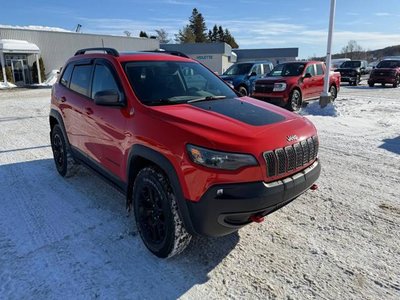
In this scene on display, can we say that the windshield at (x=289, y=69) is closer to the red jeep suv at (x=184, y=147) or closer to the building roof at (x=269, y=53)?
the red jeep suv at (x=184, y=147)

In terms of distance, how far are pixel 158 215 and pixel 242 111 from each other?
4.51 feet

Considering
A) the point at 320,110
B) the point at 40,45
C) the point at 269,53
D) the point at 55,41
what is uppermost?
the point at 55,41

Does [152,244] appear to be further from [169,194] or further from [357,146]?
[357,146]

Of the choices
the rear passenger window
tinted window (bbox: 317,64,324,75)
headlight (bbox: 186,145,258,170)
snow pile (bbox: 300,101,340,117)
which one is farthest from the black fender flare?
tinted window (bbox: 317,64,324,75)

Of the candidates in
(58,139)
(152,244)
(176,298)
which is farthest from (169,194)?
(58,139)

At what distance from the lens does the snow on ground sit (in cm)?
279

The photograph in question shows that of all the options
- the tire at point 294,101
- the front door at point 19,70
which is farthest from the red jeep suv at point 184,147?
the front door at point 19,70

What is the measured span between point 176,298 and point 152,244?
0.67m

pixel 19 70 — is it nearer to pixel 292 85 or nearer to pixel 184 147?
pixel 292 85

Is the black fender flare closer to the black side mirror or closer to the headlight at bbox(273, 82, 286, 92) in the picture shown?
the black side mirror

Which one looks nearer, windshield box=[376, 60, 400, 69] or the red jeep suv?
the red jeep suv

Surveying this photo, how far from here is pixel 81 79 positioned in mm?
4770

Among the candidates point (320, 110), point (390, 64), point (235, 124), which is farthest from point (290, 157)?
point (390, 64)

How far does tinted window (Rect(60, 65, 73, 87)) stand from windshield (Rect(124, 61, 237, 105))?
178cm
